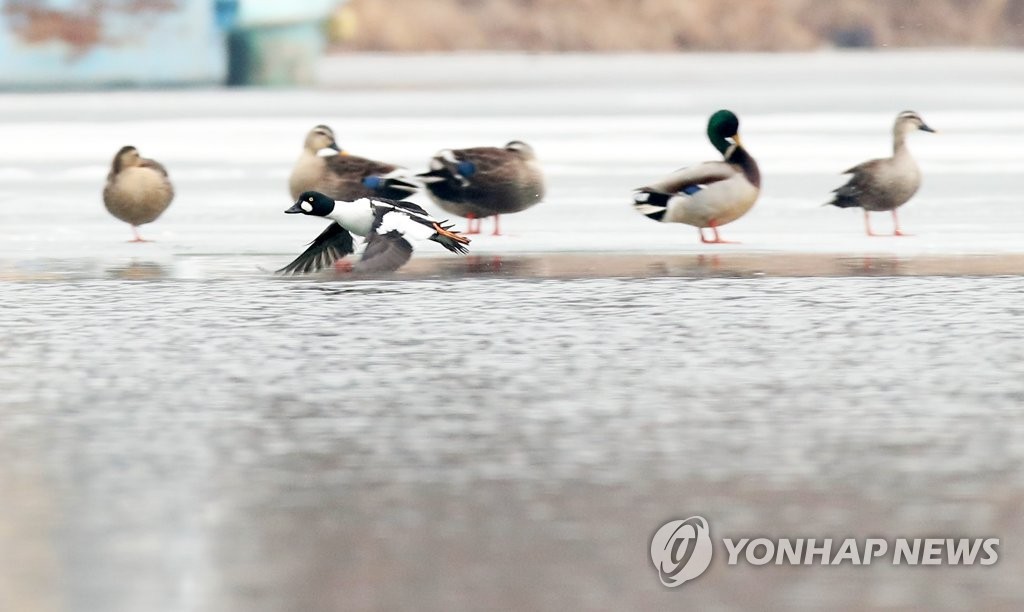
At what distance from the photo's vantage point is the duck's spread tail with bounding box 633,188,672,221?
504 inches

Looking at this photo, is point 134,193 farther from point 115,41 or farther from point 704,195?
point 115,41

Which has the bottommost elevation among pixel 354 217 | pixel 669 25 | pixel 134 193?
pixel 354 217

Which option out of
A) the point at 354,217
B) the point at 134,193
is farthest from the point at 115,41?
the point at 354,217

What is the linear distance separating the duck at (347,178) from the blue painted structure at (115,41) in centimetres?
1641

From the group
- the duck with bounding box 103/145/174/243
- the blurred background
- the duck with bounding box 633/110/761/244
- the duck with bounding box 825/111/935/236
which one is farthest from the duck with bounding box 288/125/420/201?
the blurred background

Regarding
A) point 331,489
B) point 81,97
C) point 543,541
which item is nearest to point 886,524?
point 543,541

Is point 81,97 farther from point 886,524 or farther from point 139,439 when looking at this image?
point 886,524

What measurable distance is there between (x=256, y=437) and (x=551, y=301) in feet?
11.6

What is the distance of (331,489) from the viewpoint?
646 centimetres

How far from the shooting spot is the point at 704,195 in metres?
12.8

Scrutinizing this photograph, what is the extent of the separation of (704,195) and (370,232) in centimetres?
221

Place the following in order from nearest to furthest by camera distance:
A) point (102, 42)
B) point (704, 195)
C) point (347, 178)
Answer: point (704, 195), point (347, 178), point (102, 42)

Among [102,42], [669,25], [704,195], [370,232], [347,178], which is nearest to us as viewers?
[370,232]

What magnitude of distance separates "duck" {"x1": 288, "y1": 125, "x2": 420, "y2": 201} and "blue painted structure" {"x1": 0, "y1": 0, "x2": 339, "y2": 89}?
1641cm
